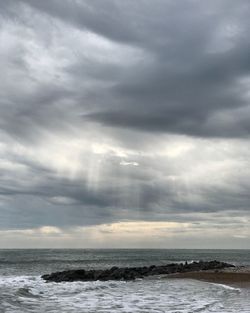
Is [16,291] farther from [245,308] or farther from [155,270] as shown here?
[155,270]

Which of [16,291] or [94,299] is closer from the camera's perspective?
[94,299]

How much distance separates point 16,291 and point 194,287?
12.6 meters

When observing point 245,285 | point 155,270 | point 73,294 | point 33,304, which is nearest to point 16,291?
point 73,294

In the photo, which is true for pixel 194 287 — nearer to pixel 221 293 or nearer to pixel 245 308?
pixel 221 293

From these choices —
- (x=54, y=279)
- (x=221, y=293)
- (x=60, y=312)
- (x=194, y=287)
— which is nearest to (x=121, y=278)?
(x=54, y=279)

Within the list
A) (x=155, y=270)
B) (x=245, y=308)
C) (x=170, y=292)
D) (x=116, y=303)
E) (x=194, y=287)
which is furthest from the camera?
(x=155, y=270)

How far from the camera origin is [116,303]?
25.9 m

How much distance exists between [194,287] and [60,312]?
47.3ft

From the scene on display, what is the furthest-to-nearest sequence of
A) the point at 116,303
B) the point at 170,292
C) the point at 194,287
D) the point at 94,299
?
1. the point at 194,287
2. the point at 170,292
3. the point at 94,299
4. the point at 116,303

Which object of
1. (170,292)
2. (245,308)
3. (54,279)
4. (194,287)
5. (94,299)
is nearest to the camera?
(245,308)

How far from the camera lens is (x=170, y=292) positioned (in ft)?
101

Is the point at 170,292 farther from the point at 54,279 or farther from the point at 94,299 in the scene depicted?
the point at 54,279

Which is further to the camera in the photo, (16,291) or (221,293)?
(16,291)

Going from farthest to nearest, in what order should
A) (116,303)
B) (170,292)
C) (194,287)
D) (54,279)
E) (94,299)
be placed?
(54,279) < (194,287) < (170,292) < (94,299) < (116,303)
